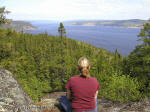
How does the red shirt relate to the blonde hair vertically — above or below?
below

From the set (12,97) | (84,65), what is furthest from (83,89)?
(12,97)

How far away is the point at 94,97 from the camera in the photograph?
4.38 meters

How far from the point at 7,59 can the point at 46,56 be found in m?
79.9

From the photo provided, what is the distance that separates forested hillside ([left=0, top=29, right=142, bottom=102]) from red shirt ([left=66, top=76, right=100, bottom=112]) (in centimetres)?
1999

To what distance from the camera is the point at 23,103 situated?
341 inches

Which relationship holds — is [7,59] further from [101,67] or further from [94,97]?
[101,67]

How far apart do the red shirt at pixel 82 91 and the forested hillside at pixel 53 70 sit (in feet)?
65.6

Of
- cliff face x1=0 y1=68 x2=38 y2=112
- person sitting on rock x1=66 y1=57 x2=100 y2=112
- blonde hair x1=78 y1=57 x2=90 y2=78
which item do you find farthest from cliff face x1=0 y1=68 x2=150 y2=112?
blonde hair x1=78 y1=57 x2=90 y2=78

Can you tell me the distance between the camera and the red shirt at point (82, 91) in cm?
413

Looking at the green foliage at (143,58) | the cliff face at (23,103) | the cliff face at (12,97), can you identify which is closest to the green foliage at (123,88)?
the green foliage at (143,58)

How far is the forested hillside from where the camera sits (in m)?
24.7

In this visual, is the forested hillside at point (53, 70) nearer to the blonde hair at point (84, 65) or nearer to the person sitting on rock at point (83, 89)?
the person sitting on rock at point (83, 89)

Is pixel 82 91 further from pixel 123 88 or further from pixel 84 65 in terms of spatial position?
pixel 123 88

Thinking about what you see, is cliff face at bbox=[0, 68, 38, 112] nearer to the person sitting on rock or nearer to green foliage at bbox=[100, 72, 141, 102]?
the person sitting on rock
